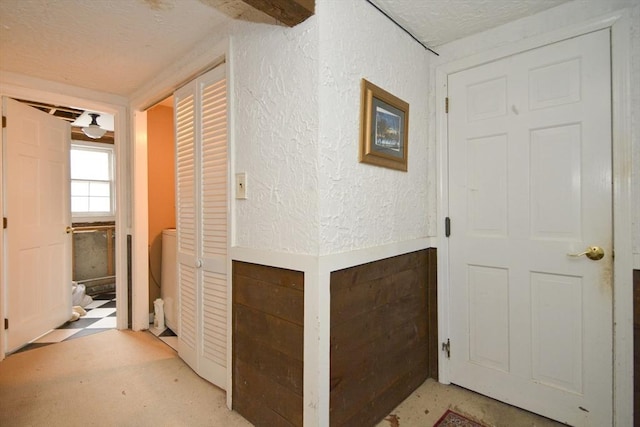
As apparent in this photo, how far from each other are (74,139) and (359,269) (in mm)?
4458

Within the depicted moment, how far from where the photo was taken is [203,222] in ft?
6.46

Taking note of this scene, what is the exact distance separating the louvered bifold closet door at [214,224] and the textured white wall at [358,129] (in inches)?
28.8

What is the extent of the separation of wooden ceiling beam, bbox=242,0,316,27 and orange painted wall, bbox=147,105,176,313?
2213 mm

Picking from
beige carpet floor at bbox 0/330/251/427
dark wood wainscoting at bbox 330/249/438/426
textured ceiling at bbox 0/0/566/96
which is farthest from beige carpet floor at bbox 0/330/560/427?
textured ceiling at bbox 0/0/566/96

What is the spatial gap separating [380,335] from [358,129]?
104cm

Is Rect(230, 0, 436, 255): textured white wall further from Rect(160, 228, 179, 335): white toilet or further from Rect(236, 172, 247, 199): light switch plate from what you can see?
Rect(160, 228, 179, 335): white toilet

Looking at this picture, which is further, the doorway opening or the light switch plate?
the doorway opening

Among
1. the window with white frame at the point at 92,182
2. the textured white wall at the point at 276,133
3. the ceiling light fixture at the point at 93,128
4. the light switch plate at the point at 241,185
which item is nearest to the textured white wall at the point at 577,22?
the textured white wall at the point at 276,133

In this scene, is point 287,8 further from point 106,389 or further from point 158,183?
point 158,183

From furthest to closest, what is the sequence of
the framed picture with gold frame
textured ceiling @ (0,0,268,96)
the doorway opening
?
1. the doorway opening
2. textured ceiling @ (0,0,268,96)
3. the framed picture with gold frame

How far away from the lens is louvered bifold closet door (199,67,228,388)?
5.94ft

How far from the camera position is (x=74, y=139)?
402 cm

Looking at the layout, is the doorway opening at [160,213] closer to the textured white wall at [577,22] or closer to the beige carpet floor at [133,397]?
the beige carpet floor at [133,397]

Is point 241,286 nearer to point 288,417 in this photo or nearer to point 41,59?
point 288,417
